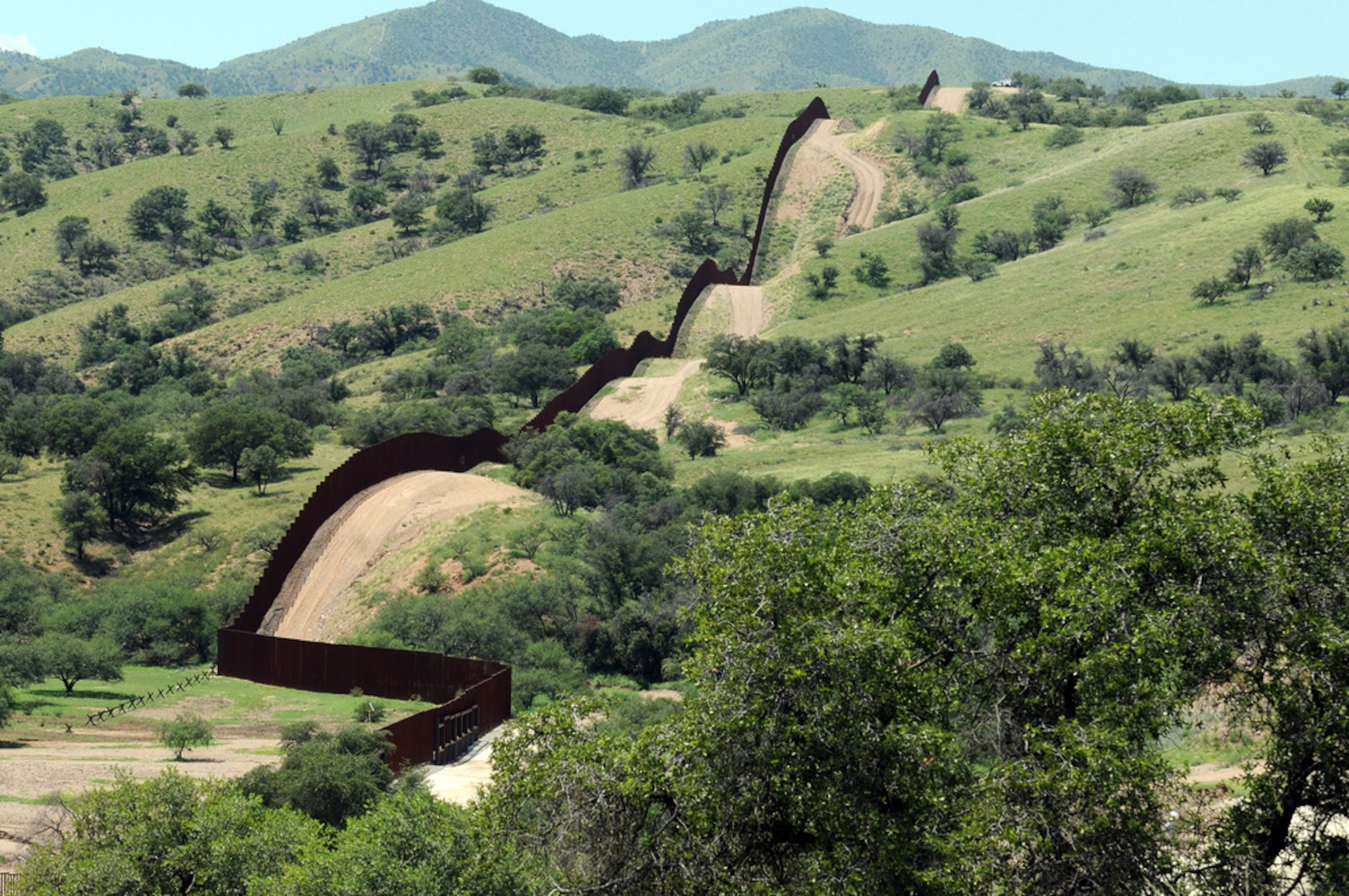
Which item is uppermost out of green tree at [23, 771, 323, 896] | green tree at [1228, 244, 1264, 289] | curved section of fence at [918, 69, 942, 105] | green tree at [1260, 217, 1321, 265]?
curved section of fence at [918, 69, 942, 105]

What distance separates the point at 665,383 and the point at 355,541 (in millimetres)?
32461

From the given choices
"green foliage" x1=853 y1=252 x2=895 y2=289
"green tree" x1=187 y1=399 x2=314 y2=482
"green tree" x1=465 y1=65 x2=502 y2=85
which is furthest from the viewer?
"green tree" x1=465 y1=65 x2=502 y2=85

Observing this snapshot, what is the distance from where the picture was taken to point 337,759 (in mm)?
24297

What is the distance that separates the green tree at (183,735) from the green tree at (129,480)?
23164 mm

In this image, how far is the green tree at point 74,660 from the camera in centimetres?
3441

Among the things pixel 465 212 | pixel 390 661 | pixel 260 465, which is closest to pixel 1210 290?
pixel 260 465

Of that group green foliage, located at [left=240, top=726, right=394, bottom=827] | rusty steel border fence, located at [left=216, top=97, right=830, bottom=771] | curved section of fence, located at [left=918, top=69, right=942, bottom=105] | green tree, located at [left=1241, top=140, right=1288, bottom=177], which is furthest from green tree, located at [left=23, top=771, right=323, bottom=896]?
curved section of fence, located at [left=918, top=69, right=942, bottom=105]

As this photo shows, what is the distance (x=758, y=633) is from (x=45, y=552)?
40817 millimetres

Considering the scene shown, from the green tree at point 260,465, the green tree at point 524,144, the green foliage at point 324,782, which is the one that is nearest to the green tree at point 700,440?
the green tree at point 260,465

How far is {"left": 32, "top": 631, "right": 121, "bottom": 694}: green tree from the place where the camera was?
3441 centimetres

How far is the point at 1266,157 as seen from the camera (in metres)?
88.4

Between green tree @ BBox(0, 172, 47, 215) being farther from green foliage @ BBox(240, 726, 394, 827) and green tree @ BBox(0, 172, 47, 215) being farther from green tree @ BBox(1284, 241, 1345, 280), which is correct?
green foliage @ BBox(240, 726, 394, 827)

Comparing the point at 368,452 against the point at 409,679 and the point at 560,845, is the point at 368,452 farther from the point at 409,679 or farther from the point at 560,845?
the point at 560,845

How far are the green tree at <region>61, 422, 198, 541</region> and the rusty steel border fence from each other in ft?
33.2
